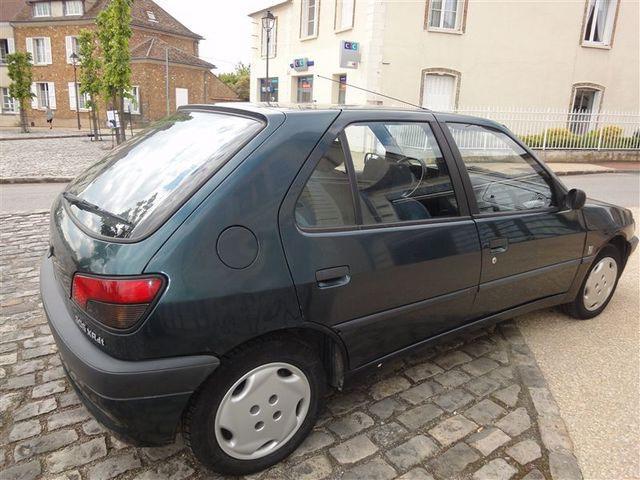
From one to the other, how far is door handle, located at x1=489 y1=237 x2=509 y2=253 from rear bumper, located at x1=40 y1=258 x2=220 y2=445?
72.2 inches

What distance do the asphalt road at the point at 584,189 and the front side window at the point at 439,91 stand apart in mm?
6156

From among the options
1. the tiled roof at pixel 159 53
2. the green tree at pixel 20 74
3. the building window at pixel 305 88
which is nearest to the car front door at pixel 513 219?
the building window at pixel 305 88

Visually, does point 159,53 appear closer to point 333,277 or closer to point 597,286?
point 597,286

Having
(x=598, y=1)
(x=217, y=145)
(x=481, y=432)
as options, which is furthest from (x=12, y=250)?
(x=598, y=1)

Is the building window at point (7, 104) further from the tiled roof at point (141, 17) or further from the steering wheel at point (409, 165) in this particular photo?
the steering wheel at point (409, 165)

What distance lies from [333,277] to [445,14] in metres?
18.6

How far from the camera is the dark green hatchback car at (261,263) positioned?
1.98 m

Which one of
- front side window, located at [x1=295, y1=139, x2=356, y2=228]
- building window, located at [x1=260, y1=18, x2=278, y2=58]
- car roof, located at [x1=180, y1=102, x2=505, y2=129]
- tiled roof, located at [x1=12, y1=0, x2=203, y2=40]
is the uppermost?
tiled roof, located at [x1=12, y1=0, x2=203, y2=40]

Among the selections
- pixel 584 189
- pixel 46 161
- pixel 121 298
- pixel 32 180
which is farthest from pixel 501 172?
pixel 46 161

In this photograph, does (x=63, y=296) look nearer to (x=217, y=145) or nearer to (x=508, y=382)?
(x=217, y=145)

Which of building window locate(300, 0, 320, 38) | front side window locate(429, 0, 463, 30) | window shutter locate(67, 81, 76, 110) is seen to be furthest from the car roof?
window shutter locate(67, 81, 76, 110)

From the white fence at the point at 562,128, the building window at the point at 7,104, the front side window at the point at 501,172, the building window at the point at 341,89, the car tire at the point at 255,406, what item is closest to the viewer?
the car tire at the point at 255,406

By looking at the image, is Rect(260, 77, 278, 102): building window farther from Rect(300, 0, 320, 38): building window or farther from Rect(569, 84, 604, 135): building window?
Rect(569, 84, 604, 135): building window

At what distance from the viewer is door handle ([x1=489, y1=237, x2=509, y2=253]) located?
121 inches
